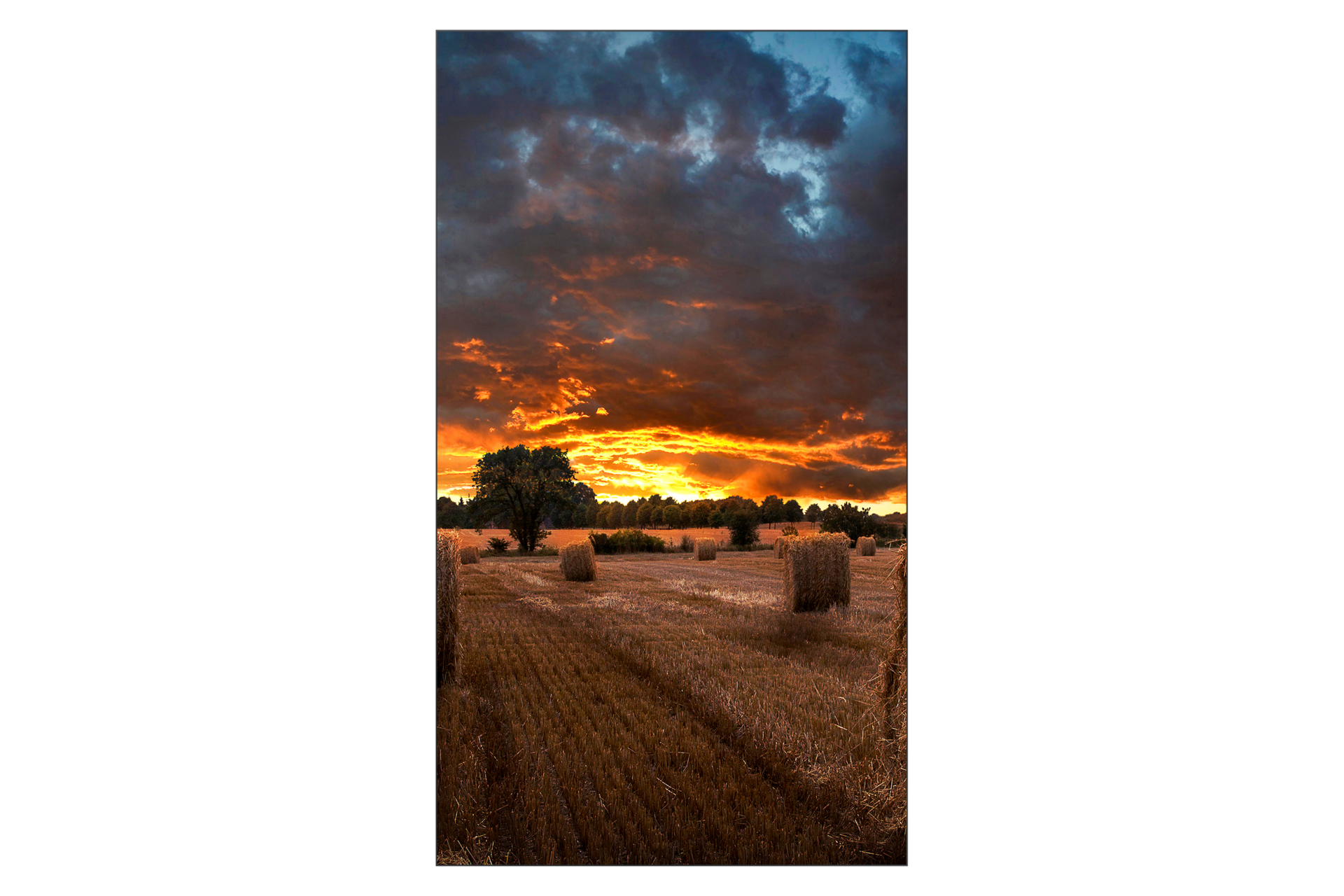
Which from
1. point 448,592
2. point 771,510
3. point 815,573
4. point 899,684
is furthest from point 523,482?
point 815,573

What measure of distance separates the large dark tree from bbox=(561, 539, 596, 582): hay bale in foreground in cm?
57

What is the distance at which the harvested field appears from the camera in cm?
216

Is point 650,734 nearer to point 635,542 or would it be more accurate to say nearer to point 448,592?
point 635,542

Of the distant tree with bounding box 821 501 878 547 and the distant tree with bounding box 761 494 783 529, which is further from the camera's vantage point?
the distant tree with bounding box 761 494 783 529

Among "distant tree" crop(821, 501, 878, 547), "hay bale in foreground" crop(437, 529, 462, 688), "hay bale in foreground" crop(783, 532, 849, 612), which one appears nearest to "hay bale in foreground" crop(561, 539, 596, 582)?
"hay bale in foreground" crop(437, 529, 462, 688)

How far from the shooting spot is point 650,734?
2.50 m

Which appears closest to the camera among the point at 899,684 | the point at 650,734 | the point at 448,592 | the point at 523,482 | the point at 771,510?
the point at 899,684

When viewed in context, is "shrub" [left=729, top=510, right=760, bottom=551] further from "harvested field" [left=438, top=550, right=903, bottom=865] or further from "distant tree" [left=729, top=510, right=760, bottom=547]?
"harvested field" [left=438, top=550, right=903, bottom=865]

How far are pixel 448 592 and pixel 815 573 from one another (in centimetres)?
345

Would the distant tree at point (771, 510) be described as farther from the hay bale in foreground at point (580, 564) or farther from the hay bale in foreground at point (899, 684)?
the hay bale in foreground at point (580, 564)
